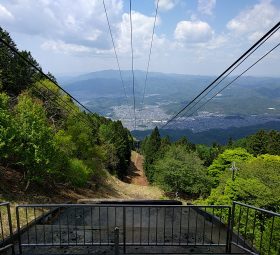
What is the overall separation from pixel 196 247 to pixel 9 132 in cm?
1361

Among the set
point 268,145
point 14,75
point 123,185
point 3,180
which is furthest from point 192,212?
point 268,145

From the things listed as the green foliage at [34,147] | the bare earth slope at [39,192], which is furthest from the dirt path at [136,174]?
the green foliage at [34,147]

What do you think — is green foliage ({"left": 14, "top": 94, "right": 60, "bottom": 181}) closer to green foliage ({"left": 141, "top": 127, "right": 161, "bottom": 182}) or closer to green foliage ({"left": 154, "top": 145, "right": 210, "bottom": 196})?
green foliage ({"left": 154, "top": 145, "right": 210, "bottom": 196})

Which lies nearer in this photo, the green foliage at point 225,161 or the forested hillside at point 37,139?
the forested hillside at point 37,139

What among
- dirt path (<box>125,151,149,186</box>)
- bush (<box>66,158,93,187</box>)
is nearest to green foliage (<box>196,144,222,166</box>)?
dirt path (<box>125,151,149,186</box>)

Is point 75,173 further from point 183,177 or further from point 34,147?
point 183,177

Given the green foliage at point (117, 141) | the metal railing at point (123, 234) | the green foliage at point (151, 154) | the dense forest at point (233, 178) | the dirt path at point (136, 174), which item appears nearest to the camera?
the metal railing at point (123, 234)

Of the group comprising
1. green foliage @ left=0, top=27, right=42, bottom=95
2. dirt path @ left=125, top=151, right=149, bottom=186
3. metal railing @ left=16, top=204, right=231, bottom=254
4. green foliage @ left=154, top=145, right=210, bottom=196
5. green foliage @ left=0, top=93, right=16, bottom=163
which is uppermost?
green foliage @ left=0, top=27, right=42, bottom=95

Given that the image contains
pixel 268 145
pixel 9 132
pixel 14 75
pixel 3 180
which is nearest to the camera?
pixel 9 132

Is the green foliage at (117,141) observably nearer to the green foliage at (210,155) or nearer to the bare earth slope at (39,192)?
the green foliage at (210,155)

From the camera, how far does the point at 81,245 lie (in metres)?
7.80

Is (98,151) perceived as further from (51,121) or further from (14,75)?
(14,75)

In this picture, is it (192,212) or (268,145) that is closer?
(192,212)

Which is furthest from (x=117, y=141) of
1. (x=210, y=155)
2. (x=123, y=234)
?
(x=123, y=234)
